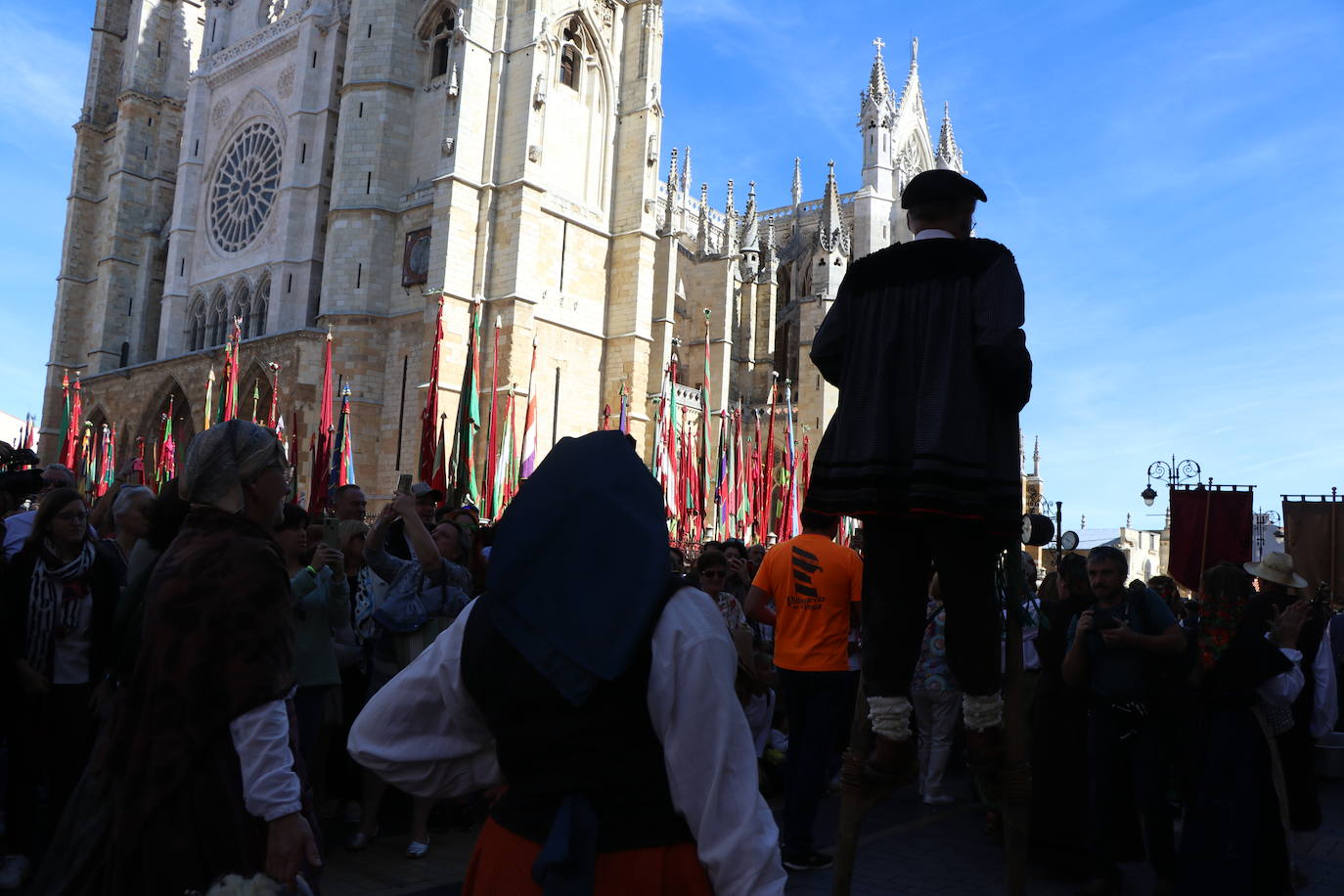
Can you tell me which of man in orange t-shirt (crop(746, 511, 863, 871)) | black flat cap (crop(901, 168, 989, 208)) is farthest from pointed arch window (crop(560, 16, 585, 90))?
black flat cap (crop(901, 168, 989, 208))

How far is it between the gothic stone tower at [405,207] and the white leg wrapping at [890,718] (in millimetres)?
19040

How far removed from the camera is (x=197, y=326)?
1114 inches

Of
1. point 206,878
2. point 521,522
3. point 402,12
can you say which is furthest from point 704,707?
point 402,12

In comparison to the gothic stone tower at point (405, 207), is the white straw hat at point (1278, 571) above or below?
below

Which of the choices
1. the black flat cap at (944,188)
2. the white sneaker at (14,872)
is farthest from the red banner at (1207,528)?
the white sneaker at (14,872)

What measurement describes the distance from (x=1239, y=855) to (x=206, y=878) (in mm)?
4111

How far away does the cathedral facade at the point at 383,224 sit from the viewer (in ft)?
74.0

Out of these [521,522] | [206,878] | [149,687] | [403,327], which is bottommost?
[206,878]

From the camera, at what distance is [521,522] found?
179 cm

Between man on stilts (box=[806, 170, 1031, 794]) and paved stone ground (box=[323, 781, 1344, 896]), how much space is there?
81.8 inches

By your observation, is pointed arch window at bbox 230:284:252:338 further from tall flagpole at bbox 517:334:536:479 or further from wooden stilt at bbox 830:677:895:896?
wooden stilt at bbox 830:677:895:896

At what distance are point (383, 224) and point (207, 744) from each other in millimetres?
22719

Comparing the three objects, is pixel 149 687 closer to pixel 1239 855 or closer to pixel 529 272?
pixel 1239 855

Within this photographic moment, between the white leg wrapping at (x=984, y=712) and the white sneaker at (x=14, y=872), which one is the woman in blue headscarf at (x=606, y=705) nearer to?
the white leg wrapping at (x=984, y=712)
